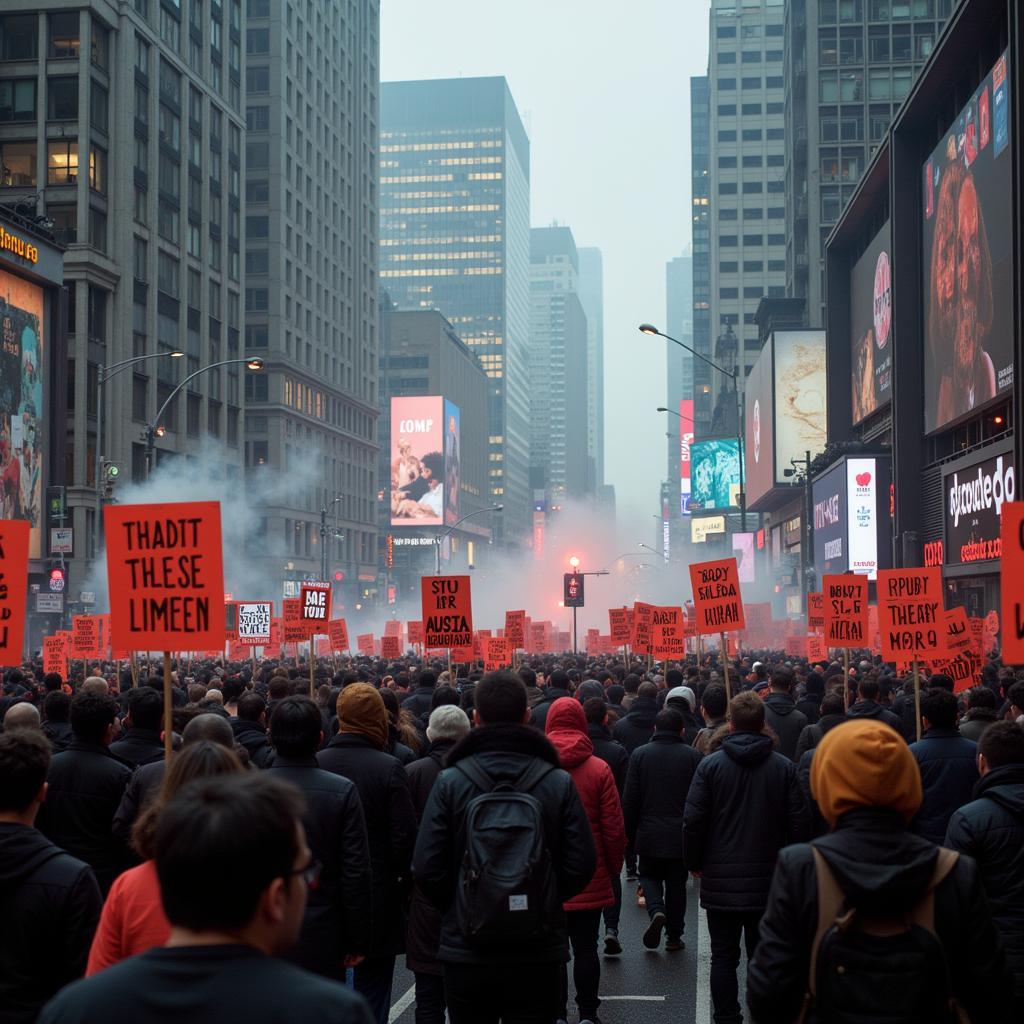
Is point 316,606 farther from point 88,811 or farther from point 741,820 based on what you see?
point 741,820

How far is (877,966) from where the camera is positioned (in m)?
3.62

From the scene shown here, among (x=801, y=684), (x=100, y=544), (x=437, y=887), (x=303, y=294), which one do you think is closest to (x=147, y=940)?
(x=437, y=887)

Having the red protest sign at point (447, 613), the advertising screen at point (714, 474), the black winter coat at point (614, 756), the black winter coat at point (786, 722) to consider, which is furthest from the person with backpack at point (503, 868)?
the advertising screen at point (714, 474)

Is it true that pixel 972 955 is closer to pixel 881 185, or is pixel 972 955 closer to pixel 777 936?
pixel 777 936

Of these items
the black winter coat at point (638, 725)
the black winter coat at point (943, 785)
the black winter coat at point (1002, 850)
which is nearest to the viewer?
the black winter coat at point (1002, 850)

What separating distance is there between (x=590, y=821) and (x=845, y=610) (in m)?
9.56

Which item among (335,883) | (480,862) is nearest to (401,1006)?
(335,883)

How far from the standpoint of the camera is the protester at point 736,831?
6926 mm

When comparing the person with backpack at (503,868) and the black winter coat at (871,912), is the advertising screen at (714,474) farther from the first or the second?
the black winter coat at (871,912)

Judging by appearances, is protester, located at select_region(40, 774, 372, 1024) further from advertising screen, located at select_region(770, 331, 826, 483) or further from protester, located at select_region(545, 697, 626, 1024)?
advertising screen, located at select_region(770, 331, 826, 483)

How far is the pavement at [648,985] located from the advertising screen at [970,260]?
2626 centimetres

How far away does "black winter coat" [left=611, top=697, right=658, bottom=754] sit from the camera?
12133mm

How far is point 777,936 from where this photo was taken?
375cm

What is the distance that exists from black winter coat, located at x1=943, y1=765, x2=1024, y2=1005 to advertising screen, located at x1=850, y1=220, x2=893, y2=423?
1662 inches
